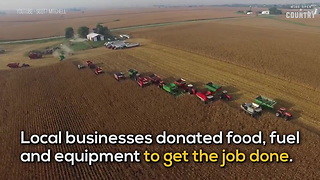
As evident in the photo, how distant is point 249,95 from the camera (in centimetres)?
2473

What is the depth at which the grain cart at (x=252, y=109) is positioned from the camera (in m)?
20.3

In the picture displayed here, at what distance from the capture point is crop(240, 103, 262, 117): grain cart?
2034cm

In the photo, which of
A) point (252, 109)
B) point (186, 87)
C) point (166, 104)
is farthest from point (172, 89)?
point (252, 109)

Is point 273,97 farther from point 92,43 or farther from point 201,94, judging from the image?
point 92,43

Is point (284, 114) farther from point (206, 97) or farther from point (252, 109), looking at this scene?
point (206, 97)

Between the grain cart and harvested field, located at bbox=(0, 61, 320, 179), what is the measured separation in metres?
0.57

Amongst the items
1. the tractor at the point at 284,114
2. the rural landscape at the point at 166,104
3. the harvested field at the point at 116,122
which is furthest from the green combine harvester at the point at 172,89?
the tractor at the point at 284,114

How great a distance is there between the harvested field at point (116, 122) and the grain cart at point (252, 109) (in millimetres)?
569

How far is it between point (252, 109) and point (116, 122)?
38.8 ft

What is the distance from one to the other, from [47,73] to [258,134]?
98.8ft

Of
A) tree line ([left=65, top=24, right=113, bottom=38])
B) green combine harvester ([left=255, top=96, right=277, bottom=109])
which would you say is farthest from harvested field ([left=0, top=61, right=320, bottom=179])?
tree line ([left=65, top=24, right=113, bottom=38])

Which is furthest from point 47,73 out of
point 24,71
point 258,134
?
point 258,134

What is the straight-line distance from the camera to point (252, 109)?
20.4 metres

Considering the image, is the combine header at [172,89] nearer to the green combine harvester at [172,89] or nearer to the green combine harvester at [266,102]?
the green combine harvester at [172,89]
